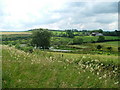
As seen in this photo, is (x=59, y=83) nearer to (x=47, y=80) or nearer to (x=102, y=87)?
(x=47, y=80)

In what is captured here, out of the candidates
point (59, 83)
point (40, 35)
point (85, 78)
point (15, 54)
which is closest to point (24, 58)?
point (15, 54)

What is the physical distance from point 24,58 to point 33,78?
2785mm

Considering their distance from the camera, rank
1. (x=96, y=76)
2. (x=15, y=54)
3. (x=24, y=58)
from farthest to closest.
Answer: (x=15, y=54)
(x=24, y=58)
(x=96, y=76)

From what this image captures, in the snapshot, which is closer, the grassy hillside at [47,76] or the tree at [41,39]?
the grassy hillside at [47,76]

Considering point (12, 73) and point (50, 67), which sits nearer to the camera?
point (12, 73)

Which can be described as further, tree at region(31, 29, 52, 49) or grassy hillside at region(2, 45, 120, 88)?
tree at region(31, 29, 52, 49)

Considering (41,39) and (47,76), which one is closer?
(47,76)

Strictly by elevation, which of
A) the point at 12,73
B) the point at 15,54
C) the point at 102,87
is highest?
the point at 15,54

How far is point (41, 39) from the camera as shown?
64.8m

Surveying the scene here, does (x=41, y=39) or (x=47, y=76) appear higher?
(x=41, y=39)

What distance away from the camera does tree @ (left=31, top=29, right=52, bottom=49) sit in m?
63.5

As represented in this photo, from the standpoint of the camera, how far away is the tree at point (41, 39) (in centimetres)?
6350

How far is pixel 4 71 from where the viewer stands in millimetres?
9883

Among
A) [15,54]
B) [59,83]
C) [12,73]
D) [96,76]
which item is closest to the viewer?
[59,83]
